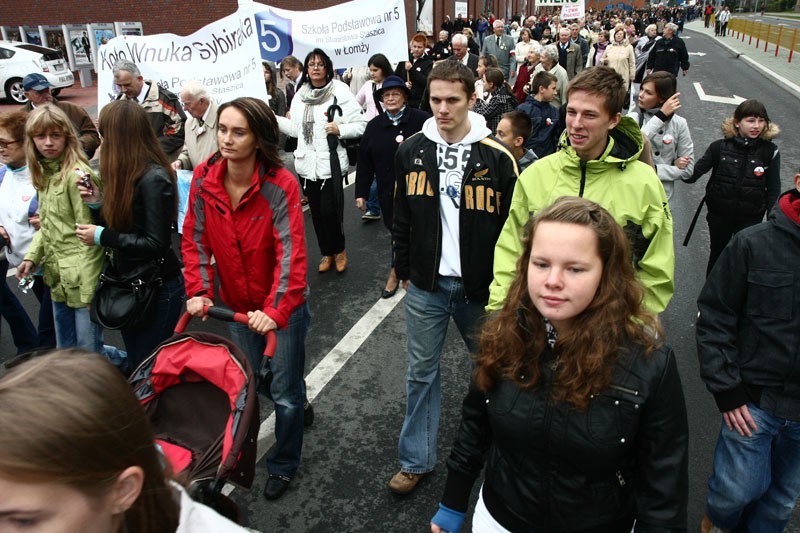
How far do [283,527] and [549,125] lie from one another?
18.4ft

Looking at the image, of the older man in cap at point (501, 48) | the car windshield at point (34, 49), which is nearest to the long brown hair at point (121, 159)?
the older man in cap at point (501, 48)

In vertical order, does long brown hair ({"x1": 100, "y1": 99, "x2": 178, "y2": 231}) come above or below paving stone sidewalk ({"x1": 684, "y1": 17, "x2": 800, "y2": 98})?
above

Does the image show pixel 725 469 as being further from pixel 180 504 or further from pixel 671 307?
pixel 671 307

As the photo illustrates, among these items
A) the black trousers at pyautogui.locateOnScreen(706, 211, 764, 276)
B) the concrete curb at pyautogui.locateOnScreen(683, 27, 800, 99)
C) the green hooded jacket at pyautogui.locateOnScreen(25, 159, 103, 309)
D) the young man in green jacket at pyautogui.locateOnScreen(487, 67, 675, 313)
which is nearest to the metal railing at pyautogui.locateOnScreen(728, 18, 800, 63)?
the concrete curb at pyautogui.locateOnScreen(683, 27, 800, 99)

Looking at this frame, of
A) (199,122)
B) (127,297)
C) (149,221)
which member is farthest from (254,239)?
(199,122)

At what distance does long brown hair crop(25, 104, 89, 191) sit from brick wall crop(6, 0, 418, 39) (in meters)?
23.4

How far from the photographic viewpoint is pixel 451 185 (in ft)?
10.3

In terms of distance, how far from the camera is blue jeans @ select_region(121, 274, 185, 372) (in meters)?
3.66

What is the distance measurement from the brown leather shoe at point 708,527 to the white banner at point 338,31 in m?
6.51

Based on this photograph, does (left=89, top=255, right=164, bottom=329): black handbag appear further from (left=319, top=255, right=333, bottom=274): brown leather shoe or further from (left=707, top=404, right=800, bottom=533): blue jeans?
(left=707, top=404, right=800, bottom=533): blue jeans

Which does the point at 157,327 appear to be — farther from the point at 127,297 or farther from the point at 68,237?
the point at 68,237

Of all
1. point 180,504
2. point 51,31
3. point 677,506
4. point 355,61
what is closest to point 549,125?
point 355,61

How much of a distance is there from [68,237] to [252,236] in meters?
1.36

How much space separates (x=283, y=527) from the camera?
321 cm
